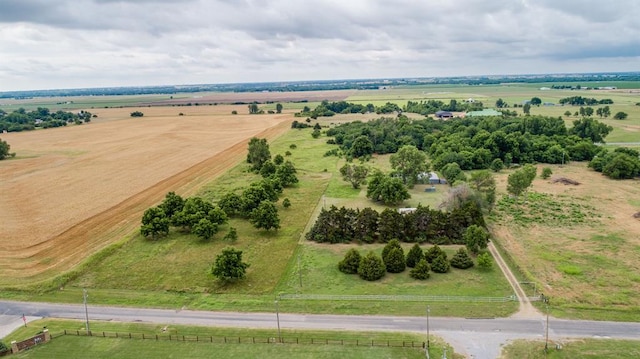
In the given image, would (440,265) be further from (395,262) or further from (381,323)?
(381,323)

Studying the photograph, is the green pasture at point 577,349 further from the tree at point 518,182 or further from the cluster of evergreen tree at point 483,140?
the cluster of evergreen tree at point 483,140

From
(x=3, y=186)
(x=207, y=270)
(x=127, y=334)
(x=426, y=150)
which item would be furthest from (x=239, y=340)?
(x=426, y=150)

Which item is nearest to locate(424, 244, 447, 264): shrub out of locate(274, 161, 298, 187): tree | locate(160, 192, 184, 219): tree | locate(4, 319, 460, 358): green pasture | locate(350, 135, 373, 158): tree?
locate(4, 319, 460, 358): green pasture

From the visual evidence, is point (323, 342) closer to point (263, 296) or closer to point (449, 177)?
point (263, 296)

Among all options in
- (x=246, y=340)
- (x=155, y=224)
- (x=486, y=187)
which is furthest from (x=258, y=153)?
(x=246, y=340)

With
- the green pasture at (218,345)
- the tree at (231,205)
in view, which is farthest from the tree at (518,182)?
the tree at (231,205)

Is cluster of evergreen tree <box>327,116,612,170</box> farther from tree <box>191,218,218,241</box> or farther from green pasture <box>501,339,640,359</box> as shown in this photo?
green pasture <box>501,339,640,359</box>
